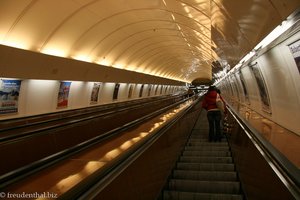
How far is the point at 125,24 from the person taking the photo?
14.9 meters

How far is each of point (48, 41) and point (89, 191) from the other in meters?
10.3

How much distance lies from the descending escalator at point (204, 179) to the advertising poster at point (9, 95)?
6967 millimetres

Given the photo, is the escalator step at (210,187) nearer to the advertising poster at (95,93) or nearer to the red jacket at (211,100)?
the red jacket at (211,100)

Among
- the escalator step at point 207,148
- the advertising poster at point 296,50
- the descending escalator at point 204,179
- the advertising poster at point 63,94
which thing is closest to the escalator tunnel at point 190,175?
the descending escalator at point 204,179

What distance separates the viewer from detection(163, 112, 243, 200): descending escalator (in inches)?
201

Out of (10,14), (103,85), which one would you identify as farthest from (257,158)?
(103,85)

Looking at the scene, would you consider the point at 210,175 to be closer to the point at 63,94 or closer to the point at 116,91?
the point at 63,94

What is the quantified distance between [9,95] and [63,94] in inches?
146

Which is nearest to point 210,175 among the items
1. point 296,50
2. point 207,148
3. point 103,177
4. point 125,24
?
point 207,148

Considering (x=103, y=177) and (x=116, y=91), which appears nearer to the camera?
(x=103, y=177)

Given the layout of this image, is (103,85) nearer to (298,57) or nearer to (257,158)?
(298,57)

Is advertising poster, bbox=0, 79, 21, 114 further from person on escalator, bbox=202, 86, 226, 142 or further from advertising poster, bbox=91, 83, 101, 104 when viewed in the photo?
person on escalator, bbox=202, 86, 226, 142

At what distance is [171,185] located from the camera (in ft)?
19.0

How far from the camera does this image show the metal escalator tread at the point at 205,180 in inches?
200
